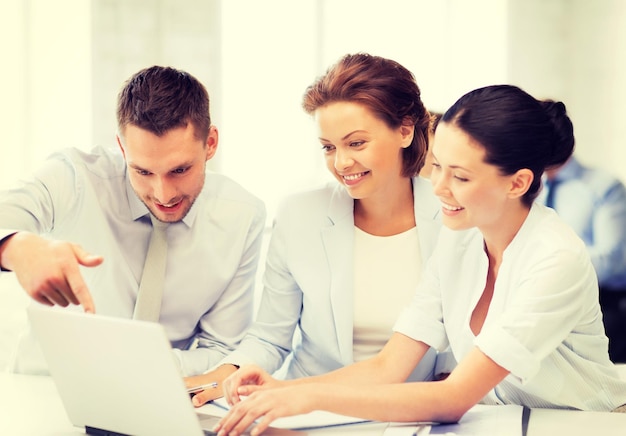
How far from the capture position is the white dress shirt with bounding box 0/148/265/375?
204 cm

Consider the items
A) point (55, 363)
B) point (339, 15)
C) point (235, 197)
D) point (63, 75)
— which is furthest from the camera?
point (339, 15)

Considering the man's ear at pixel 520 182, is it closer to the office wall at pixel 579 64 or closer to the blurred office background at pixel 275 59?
the blurred office background at pixel 275 59

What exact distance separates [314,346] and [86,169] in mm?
758

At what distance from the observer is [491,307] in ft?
5.36

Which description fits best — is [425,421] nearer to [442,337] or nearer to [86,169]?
[442,337]

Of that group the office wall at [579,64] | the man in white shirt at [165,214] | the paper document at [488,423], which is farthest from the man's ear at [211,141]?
the office wall at [579,64]

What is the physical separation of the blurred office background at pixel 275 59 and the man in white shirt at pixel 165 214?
299cm

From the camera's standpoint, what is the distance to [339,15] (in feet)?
18.0

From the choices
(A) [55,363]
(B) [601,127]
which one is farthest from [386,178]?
(B) [601,127]

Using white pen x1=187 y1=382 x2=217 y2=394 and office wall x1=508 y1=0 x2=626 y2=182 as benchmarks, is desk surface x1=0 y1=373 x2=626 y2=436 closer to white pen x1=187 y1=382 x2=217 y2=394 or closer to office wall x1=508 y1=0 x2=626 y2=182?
white pen x1=187 y1=382 x2=217 y2=394

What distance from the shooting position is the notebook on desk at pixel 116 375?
1.21 m

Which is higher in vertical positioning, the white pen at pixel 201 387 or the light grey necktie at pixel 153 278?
the light grey necktie at pixel 153 278

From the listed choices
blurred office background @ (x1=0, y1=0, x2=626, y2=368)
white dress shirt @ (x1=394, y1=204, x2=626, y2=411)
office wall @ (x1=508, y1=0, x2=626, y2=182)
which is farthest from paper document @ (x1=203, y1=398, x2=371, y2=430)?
office wall @ (x1=508, y1=0, x2=626, y2=182)

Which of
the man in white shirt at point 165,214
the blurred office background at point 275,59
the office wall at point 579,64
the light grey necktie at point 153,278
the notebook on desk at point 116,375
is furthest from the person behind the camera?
the office wall at point 579,64
